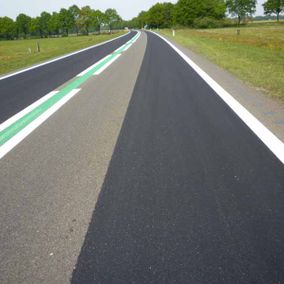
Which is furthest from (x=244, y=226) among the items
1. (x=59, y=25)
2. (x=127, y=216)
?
(x=59, y=25)

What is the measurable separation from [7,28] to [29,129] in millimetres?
142700

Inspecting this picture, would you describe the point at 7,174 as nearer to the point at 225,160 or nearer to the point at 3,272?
the point at 3,272

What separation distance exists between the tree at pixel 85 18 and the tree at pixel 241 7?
56.0 metres

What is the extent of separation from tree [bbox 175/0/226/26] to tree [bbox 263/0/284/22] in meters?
18.3

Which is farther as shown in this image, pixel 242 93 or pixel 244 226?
pixel 242 93

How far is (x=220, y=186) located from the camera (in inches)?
118

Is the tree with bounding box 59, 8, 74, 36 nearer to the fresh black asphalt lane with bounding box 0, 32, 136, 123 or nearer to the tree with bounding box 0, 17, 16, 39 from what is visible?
the tree with bounding box 0, 17, 16, 39

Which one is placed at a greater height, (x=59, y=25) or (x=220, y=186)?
(x=59, y=25)

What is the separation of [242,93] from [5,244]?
6.10 metres

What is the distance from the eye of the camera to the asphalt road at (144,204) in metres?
2.07

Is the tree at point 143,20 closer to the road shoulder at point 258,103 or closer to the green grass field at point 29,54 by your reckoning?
the green grass field at point 29,54

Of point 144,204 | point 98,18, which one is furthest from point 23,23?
point 144,204

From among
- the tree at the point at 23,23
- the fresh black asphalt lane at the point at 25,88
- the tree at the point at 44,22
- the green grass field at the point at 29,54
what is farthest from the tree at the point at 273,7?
the fresh black asphalt lane at the point at 25,88

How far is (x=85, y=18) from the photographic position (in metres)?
121
